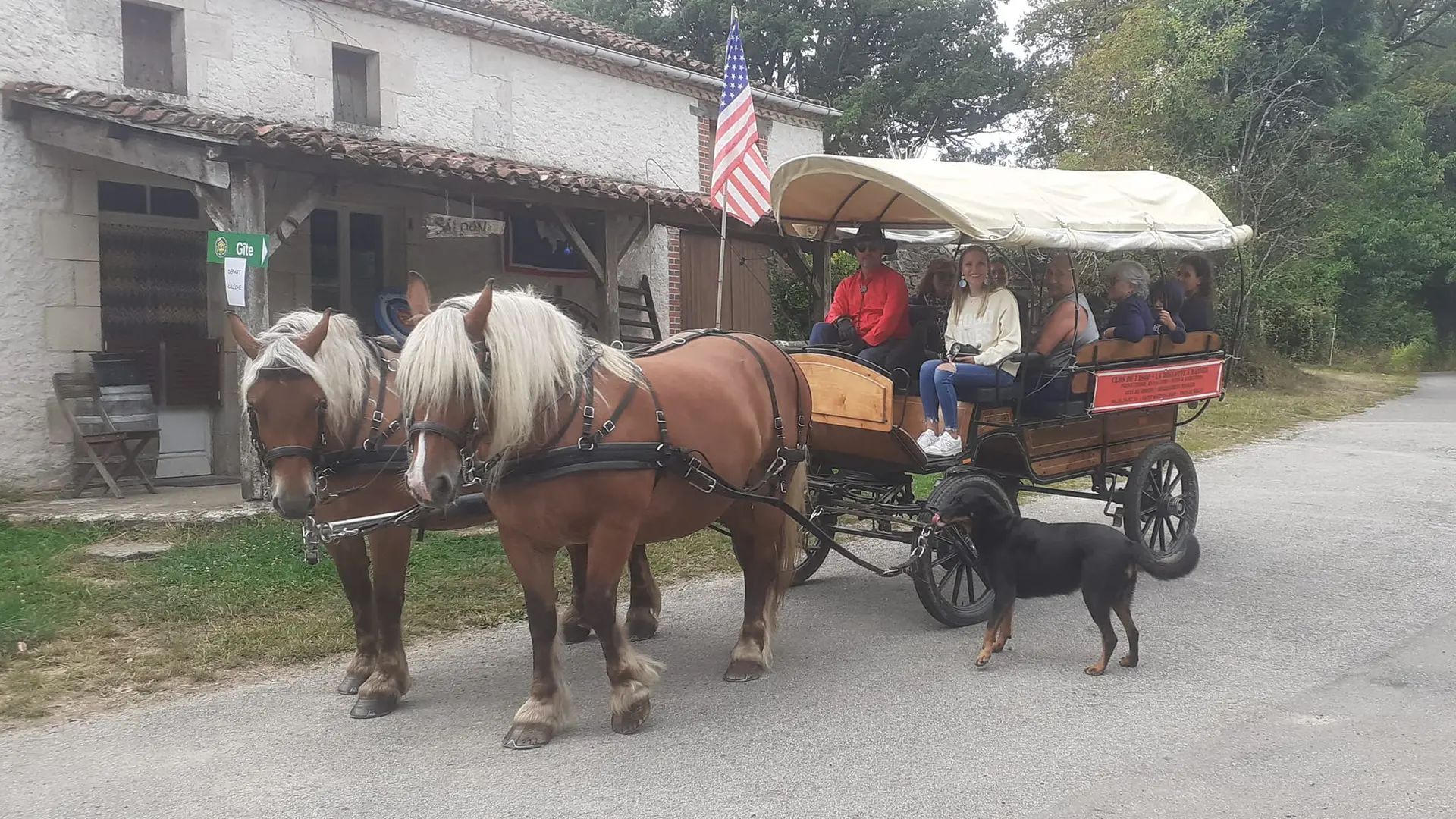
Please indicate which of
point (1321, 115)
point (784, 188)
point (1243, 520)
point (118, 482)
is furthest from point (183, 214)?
point (1321, 115)

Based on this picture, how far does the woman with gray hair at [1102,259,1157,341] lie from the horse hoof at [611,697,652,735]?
3805mm

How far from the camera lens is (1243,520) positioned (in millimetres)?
8055

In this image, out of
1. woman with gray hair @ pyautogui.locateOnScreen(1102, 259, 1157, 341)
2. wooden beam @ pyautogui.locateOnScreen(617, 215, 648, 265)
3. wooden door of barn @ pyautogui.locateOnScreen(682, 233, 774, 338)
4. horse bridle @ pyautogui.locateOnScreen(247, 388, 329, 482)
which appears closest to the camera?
horse bridle @ pyautogui.locateOnScreen(247, 388, 329, 482)

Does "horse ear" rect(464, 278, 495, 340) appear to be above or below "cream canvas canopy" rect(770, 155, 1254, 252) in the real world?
below

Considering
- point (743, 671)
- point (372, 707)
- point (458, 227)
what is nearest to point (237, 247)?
point (458, 227)

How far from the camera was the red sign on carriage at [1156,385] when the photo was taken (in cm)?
588

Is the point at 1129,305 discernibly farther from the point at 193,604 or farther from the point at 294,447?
the point at 193,604

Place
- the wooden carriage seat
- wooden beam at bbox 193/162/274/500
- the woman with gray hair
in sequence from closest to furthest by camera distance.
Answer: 1. the wooden carriage seat
2. the woman with gray hair
3. wooden beam at bbox 193/162/274/500

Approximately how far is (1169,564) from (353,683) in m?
3.78

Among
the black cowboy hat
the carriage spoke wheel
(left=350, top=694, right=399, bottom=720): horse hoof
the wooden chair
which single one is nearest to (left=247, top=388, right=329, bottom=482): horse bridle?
(left=350, top=694, right=399, bottom=720): horse hoof

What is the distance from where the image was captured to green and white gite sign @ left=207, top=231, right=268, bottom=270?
7422mm

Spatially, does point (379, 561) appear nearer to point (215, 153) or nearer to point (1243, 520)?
point (215, 153)

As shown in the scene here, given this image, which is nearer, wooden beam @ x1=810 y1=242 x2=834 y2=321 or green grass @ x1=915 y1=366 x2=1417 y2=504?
wooden beam @ x1=810 y1=242 x2=834 y2=321

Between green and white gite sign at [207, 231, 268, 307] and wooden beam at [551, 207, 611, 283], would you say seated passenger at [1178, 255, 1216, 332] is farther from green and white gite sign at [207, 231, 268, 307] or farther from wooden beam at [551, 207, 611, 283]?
green and white gite sign at [207, 231, 268, 307]
